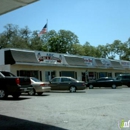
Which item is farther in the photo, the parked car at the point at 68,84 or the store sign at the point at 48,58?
the store sign at the point at 48,58

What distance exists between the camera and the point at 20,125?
7.77 metres

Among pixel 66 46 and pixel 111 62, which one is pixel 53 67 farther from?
pixel 66 46

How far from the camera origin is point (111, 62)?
146 feet

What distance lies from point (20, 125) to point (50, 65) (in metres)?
22.9

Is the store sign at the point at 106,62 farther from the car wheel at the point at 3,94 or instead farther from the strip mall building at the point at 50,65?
the car wheel at the point at 3,94

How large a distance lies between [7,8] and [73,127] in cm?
557

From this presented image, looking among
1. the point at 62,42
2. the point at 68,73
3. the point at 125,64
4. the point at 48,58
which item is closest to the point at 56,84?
the point at 48,58

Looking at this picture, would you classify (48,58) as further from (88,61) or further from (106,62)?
(106,62)

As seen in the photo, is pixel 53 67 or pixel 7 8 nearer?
pixel 7 8

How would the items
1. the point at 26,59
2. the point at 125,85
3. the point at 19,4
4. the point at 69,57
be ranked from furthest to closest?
1. the point at 125,85
2. the point at 69,57
3. the point at 26,59
4. the point at 19,4

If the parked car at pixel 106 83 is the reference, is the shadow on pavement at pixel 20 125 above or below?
above

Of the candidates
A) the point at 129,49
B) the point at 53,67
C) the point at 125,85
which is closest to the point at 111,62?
the point at 125,85

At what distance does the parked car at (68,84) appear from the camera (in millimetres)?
24531

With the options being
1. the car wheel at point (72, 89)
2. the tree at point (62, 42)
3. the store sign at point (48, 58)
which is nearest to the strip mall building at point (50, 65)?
the store sign at point (48, 58)
